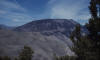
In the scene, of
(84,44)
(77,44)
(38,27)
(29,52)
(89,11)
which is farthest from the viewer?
(38,27)

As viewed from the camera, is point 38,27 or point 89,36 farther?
point 38,27

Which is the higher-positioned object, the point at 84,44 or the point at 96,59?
the point at 84,44

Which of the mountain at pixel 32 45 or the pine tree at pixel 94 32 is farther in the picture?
the mountain at pixel 32 45

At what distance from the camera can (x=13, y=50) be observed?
35.8 m

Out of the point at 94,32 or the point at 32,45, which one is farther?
the point at 32,45

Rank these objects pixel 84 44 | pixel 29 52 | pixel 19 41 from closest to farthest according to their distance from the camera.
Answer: pixel 84 44 → pixel 29 52 → pixel 19 41

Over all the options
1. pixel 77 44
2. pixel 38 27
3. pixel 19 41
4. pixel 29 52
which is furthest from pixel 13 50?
pixel 38 27

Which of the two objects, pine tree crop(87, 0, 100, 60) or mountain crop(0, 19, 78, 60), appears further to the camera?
mountain crop(0, 19, 78, 60)

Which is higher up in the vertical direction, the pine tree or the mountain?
the pine tree

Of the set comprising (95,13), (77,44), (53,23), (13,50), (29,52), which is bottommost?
(13,50)

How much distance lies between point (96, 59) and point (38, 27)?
11749 cm

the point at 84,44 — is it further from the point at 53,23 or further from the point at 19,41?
the point at 53,23

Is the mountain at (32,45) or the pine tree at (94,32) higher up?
the pine tree at (94,32)

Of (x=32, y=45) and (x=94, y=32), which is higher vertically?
(x=94, y=32)
